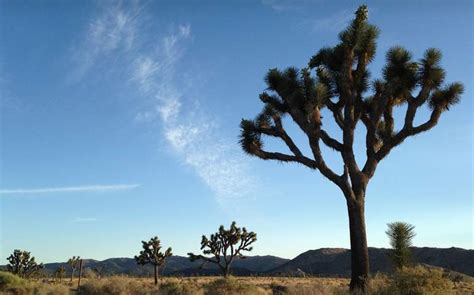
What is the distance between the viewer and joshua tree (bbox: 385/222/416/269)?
12789 millimetres

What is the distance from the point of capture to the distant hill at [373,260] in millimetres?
66625

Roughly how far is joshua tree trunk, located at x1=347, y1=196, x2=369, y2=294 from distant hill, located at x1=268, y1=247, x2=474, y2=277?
1441 inches

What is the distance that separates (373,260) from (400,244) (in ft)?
224

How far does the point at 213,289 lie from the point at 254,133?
5235mm

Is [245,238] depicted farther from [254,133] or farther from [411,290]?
[411,290]

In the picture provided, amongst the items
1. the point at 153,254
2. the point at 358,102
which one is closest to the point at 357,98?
the point at 358,102

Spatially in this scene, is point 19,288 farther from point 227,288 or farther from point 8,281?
point 227,288

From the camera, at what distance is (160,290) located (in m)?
18.6

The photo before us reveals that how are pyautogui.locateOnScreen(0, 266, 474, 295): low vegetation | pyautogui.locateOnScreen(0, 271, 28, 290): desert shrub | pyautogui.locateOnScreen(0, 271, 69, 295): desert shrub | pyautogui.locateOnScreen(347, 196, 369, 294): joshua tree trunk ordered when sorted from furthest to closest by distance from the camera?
pyautogui.locateOnScreen(0, 271, 28, 290): desert shrub, pyautogui.locateOnScreen(0, 271, 69, 295): desert shrub, pyautogui.locateOnScreen(347, 196, 369, 294): joshua tree trunk, pyautogui.locateOnScreen(0, 266, 474, 295): low vegetation

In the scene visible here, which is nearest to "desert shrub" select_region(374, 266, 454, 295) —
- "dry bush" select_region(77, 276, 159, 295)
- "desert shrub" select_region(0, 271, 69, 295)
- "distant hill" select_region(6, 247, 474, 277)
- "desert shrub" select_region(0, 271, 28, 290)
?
"dry bush" select_region(77, 276, 159, 295)

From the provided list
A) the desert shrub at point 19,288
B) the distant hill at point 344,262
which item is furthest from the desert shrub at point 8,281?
the distant hill at point 344,262

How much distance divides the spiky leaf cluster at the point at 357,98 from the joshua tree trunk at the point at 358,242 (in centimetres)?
45

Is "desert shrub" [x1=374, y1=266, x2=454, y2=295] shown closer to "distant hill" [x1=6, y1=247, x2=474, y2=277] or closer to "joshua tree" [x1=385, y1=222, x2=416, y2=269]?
"joshua tree" [x1=385, y1=222, x2=416, y2=269]

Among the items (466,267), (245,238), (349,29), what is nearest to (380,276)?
(349,29)
